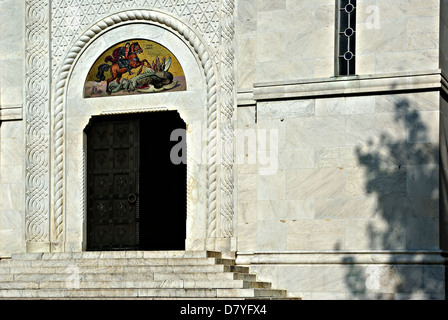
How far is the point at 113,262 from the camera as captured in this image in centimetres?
1720

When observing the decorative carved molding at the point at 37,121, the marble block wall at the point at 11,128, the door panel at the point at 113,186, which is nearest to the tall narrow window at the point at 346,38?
the door panel at the point at 113,186

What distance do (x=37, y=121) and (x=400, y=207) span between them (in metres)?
7.18

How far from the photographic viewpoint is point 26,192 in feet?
63.1

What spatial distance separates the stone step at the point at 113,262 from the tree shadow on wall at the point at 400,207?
233 cm

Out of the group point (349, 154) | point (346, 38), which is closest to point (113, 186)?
point (349, 154)

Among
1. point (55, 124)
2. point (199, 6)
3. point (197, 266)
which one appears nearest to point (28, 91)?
point (55, 124)

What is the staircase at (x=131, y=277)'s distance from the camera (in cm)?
1588

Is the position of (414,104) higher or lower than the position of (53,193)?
higher

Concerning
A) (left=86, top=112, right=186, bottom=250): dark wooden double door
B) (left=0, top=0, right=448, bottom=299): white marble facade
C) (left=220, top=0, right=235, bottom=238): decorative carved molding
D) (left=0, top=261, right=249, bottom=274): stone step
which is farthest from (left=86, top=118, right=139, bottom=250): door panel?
(left=220, top=0, right=235, bottom=238): decorative carved molding

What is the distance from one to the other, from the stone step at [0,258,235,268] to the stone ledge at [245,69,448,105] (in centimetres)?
289

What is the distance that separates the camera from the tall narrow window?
17062 mm

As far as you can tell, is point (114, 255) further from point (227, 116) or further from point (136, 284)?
point (227, 116)
